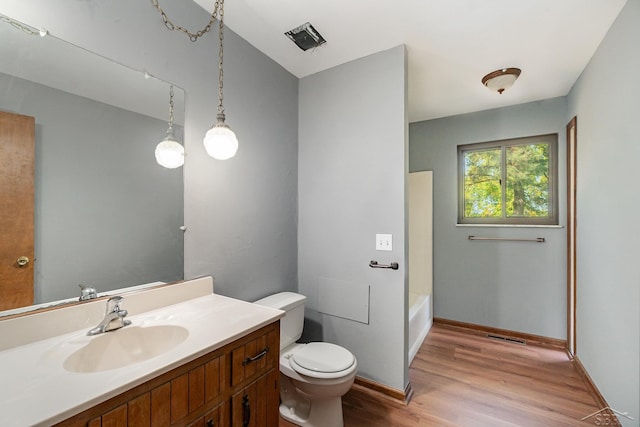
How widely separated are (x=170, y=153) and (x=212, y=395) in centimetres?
114

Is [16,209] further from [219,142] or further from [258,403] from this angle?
[258,403]

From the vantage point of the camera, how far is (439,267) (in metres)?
3.25

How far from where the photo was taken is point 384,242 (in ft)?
6.48

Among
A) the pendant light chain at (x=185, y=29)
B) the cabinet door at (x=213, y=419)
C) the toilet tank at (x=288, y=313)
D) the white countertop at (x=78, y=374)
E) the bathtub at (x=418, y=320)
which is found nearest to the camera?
the white countertop at (x=78, y=374)

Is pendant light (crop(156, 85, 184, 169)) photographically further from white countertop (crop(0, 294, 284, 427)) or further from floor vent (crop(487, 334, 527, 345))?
floor vent (crop(487, 334, 527, 345))

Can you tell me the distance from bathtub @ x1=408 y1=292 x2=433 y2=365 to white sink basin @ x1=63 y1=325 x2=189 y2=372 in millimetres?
1909

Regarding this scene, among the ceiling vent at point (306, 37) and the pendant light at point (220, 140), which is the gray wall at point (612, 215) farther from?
the pendant light at point (220, 140)

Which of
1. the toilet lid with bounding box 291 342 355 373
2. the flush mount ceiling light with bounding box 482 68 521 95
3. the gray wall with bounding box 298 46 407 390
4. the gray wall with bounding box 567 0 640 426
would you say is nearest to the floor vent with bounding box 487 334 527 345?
the gray wall with bounding box 567 0 640 426

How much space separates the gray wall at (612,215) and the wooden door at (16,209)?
2714mm

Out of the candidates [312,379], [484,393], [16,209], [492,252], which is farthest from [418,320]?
[16,209]

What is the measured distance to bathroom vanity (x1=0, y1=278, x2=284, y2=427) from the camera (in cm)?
69

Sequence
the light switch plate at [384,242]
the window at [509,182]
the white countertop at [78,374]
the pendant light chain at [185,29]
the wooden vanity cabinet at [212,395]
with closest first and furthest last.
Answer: the white countertop at [78,374] < the wooden vanity cabinet at [212,395] < the pendant light chain at [185,29] < the light switch plate at [384,242] < the window at [509,182]

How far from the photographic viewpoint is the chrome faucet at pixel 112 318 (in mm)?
1061

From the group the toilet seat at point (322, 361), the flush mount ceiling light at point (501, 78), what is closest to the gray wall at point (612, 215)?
the flush mount ceiling light at point (501, 78)
